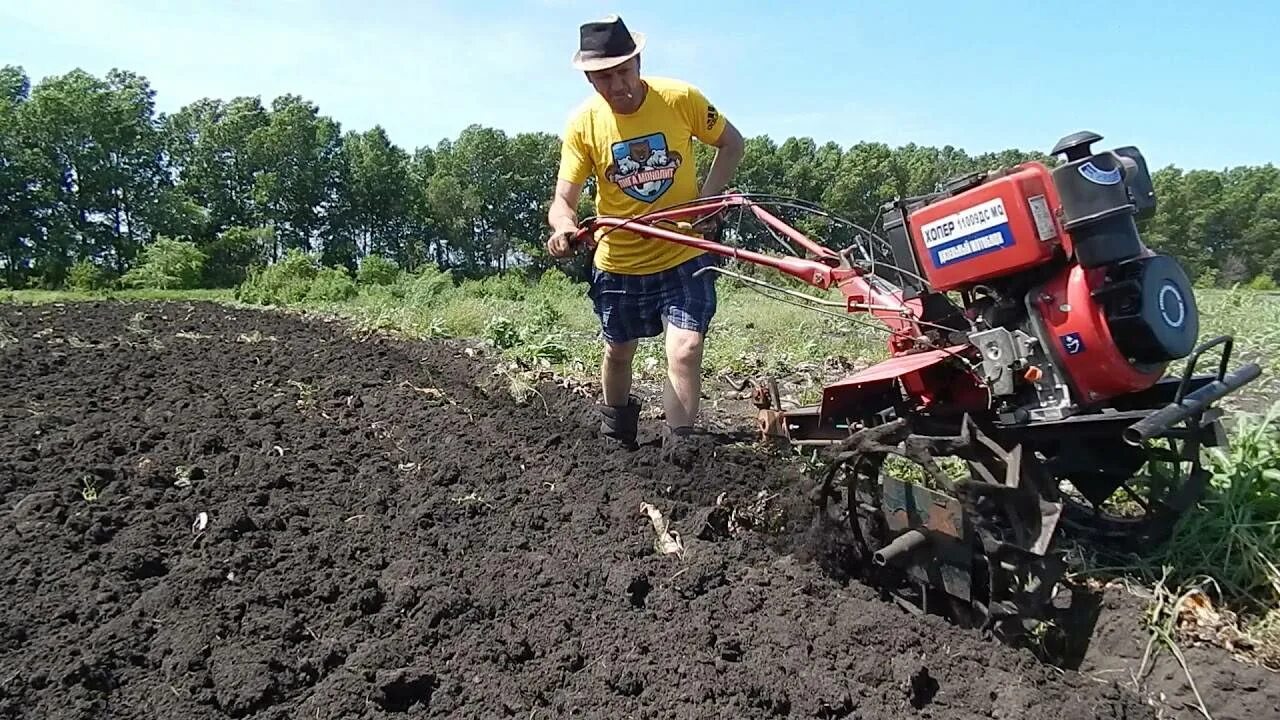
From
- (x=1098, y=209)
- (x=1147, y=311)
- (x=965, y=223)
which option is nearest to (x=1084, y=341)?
(x=1147, y=311)

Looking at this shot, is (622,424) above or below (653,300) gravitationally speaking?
below

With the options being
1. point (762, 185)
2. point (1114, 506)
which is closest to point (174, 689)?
point (1114, 506)

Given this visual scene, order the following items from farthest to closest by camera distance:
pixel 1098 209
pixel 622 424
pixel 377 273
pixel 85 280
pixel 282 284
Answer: pixel 85 280, pixel 377 273, pixel 282 284, pixel 622 424, pixel 1098 209

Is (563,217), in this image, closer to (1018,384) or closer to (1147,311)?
(1018,384)

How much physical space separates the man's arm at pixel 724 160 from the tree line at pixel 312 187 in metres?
33.9

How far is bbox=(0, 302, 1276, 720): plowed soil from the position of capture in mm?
2480

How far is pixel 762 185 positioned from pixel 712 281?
3973 cm

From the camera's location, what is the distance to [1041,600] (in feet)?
8.29

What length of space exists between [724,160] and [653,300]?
2.55ft

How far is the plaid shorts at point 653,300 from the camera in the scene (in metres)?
4.38

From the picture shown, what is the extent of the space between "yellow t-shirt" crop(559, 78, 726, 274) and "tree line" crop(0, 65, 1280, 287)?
3380 cm

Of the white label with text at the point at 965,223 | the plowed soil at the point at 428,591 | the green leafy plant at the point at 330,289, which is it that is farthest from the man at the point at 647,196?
the green leafy plant at the point at 330,289

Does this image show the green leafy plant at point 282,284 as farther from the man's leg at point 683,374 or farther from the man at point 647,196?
the man's leg at point 683,374

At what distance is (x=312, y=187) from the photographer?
1730 inches
